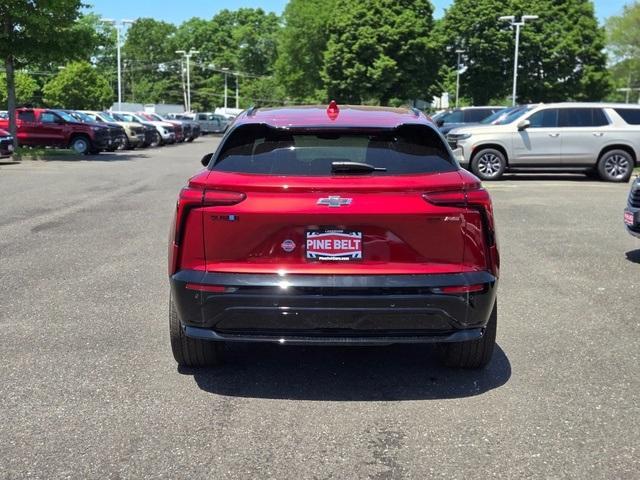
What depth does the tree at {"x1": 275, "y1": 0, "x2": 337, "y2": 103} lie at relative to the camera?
62844 millimetres

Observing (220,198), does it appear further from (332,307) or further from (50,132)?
(50,132)

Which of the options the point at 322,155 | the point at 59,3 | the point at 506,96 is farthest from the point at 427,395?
the point at 506,96

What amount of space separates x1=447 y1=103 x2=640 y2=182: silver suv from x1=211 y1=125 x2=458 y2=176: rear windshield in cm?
1297

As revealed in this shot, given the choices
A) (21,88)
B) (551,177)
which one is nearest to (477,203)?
(551,177)

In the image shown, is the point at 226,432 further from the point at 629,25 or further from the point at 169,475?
the point at 629,25

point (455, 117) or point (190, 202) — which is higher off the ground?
point (455, 117)

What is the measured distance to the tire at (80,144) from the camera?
27.1m

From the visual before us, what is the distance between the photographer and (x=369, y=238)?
12.5ft

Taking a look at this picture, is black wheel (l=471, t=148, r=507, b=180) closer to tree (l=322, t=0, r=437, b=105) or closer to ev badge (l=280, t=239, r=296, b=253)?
ev badge (l=280, t=239, r=296, b=253)

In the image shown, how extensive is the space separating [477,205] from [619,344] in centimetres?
202

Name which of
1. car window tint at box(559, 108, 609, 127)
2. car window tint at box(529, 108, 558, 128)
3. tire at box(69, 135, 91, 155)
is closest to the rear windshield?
car window tint at box(529, 108, 558, 128)

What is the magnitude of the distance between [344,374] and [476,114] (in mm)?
20678

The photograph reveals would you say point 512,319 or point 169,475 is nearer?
point 169,475

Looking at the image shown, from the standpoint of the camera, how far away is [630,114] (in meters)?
16.8
